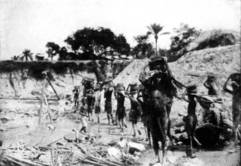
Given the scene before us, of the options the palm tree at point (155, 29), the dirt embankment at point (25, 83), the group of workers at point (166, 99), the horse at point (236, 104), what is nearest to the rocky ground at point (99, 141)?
the horse at point (236, 104)

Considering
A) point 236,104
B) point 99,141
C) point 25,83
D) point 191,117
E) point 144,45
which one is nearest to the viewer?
point 191,117

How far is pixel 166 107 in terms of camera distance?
5383 mm

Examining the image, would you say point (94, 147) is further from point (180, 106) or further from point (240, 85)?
point (180, 106)

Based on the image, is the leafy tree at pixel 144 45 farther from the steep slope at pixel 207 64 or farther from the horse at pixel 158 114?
the horse at pixel 158 114

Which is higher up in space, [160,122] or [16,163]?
[160,122]

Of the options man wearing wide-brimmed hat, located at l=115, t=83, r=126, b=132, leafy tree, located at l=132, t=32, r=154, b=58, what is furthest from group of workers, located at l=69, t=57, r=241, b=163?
leafy tree, located at l=132, t=32, r=154, b=58

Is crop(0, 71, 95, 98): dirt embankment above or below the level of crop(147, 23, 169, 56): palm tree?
below

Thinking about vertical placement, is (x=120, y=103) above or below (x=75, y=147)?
above

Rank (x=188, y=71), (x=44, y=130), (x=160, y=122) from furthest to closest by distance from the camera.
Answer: (x=188, y=71) → (x=44, y=130) → (x=160, y=122)

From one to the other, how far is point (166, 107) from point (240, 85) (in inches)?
72.0

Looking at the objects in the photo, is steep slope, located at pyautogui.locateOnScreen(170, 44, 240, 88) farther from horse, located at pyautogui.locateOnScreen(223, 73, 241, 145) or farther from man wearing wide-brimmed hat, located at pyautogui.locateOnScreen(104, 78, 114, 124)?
horse, located at pyautogui.locateOnScreen(223, 73, 241, 145)

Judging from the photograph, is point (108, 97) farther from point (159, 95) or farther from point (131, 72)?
point (131, 72)

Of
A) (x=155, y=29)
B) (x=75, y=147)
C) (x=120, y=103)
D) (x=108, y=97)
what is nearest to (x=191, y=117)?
(x=155, y=29)

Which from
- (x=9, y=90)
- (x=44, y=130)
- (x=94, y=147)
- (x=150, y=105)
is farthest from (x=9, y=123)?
(x=9, y=90)
